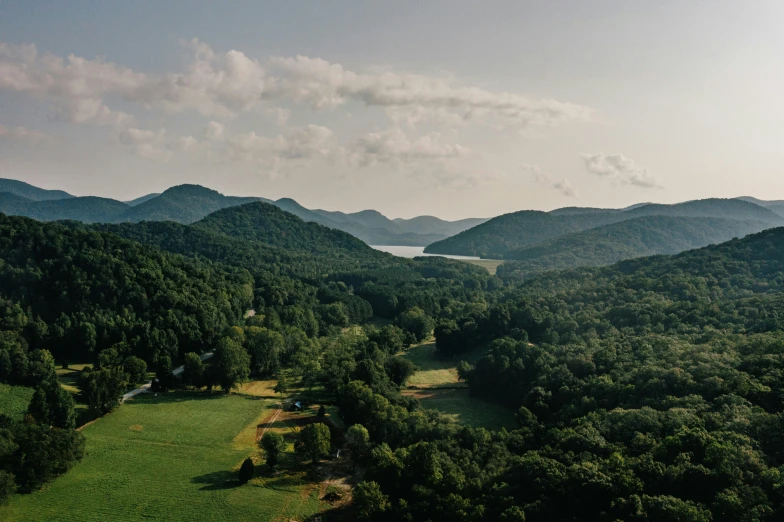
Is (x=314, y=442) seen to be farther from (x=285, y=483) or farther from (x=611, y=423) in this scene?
(x=611, y=423)

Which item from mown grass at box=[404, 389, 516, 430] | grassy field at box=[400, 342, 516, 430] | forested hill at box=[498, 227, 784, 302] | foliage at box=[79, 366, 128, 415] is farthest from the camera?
forested hill at box=[498, 227, 784, 302]

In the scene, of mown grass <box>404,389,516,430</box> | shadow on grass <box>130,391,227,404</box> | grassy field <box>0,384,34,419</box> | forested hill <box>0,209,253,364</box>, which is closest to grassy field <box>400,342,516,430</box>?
mown grass <box>404,389,516,430</box>

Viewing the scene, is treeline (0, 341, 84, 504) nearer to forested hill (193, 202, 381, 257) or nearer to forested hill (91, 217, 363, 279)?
forested hill (91, 217, 363, 279)

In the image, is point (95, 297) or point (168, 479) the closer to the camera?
point (168, 479)

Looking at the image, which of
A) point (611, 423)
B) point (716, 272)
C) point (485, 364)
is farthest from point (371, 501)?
point (716, 272)

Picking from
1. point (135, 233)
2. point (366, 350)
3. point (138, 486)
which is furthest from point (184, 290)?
point (135, 233)

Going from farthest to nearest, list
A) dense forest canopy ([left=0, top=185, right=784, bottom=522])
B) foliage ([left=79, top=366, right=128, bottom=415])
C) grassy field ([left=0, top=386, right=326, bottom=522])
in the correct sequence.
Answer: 1. foliage ([left=79, top=366, right=128, bottom=415])
2. grassy field ([left=0, top=386, right=326, bottom=522])
3. dense forest canopy ([left=0, top=185, right=784, bottom=522])

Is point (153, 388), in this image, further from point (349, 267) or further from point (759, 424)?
point (349, 267)
